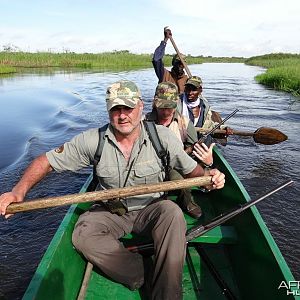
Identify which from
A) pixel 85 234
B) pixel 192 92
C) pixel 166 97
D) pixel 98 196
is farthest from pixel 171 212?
pixel 192 92

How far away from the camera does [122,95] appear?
2766 mm

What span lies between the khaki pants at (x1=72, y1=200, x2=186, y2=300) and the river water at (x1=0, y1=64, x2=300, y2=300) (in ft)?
5.04

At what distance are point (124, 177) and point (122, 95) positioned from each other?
0.72 m

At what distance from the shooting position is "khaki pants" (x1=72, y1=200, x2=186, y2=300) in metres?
2.60

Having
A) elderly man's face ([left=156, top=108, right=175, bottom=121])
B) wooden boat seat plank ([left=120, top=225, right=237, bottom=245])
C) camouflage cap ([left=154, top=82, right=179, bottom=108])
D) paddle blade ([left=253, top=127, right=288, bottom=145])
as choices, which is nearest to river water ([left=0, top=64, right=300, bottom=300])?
paddle blade ([left=253, top=127, right=288, bottom=145])

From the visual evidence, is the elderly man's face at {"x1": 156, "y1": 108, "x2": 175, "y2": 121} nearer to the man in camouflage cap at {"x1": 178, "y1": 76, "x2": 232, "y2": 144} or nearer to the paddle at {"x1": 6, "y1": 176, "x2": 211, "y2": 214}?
the man in camouflage cap at {"x1": 178, "y1": 76, "x2": 232, "y2": 144}

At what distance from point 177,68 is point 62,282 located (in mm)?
5573

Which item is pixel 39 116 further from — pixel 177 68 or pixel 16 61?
pixel 16 61

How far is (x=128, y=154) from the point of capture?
2980 mm

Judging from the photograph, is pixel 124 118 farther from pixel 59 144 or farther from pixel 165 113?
pixel 59 144

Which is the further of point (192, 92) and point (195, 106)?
point (195, 106)

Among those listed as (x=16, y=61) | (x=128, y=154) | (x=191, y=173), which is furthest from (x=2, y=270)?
(x=16, y=61)

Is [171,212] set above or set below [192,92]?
below

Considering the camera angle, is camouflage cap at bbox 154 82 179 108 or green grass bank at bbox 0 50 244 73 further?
green grass bank at bbox 0 50 244 73
